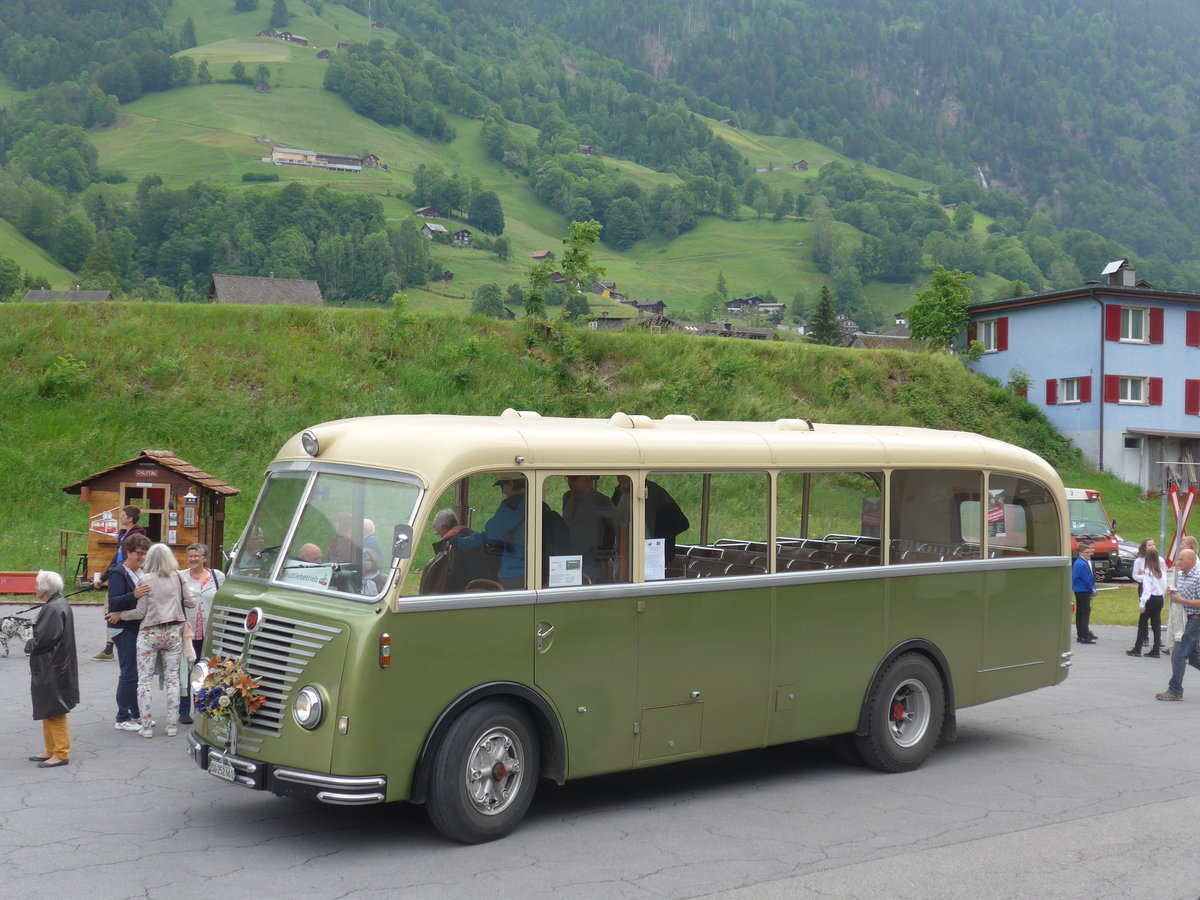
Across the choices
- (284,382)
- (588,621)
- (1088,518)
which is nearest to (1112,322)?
(1088,518)

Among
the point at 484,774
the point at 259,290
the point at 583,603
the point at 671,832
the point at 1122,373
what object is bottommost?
the point at 671,832

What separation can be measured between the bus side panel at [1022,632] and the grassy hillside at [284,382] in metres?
19.4

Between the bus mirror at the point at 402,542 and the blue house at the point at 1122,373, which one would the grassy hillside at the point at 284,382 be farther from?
the bus mirror at the point at 402,542

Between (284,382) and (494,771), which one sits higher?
(284,382)

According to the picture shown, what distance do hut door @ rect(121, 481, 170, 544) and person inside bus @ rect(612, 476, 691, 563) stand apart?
554 inches

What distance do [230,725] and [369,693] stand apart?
1.13 m

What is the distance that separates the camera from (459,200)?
569 feet

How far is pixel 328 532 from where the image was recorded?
25.6 ft

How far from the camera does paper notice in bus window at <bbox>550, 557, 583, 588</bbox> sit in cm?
813

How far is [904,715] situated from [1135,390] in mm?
42781

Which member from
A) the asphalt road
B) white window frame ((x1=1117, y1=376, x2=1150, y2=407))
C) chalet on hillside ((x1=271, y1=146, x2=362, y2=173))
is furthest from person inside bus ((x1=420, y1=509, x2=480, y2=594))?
chalet on hillside ((x1=271, y1=146, x2=362, y2=173))

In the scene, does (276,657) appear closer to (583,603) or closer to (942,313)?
(583,603)

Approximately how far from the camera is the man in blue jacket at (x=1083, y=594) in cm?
1880

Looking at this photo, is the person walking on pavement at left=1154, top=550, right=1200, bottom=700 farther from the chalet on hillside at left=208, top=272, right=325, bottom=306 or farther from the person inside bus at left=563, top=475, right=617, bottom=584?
the chalet on hillside at left=208, top=272, right=325, bottom=306
